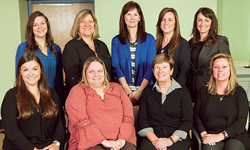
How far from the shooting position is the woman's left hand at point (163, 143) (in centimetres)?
201

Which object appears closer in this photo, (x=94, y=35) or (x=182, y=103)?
(x=182, y=103)

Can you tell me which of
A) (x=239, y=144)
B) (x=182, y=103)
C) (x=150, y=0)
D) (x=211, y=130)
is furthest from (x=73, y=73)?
(x=150, y=0)

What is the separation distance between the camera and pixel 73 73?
2383 mm

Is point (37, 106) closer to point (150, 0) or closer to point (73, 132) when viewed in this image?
point (73, 132)

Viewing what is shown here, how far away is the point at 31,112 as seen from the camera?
1913 millimetres

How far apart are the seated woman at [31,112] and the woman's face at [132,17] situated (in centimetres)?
105

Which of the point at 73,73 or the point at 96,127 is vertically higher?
the point at 73,73

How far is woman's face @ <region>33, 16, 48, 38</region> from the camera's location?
8.30 feet

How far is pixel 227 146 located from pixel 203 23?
137 centimetres

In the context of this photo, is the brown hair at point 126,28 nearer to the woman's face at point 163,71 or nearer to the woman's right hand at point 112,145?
the woman's face at point 163,71

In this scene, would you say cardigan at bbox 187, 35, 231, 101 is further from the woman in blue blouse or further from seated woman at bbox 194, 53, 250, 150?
the woman in blue blouse

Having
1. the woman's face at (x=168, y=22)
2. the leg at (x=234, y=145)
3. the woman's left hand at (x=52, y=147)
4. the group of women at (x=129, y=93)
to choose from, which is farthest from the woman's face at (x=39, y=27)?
the leg at (x=234, y=145)

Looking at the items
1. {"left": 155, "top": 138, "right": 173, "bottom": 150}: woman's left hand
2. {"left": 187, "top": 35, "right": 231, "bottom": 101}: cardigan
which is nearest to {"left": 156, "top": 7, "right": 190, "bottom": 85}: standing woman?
{"left": 187, "top": 35, "right": 231, "bottom": 101}: cardigan

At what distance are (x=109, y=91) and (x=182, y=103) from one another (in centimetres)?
71
